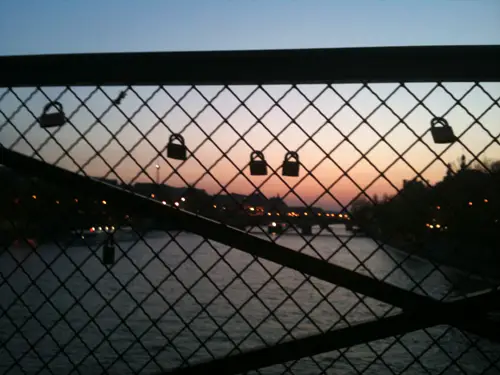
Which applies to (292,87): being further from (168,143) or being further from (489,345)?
(489,345)

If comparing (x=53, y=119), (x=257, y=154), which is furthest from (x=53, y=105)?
(x=257, y=154)

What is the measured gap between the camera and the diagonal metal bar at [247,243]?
2.23 meters

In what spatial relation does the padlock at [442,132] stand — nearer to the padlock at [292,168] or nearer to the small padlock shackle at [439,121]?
the small padlock shackle at [439,121]

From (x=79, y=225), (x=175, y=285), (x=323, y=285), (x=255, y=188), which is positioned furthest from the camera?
(x=323, y=285)

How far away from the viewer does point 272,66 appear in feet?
7.70

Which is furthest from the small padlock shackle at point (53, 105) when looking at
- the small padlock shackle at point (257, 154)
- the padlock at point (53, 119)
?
the small padlock shackle at point (257, 154)

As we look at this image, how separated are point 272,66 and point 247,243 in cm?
76

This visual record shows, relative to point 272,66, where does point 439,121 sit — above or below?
below

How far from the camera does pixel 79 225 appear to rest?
3738 millimetres

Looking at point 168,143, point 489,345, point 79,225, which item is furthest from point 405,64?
point 489,345

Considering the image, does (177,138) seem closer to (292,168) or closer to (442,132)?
(292,168)

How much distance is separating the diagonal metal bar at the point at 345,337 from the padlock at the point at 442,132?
2.11 feet

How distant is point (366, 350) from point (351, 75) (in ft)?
20.1

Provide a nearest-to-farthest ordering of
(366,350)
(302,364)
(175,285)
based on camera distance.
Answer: (302,364)
(366,350)
(175,285)
